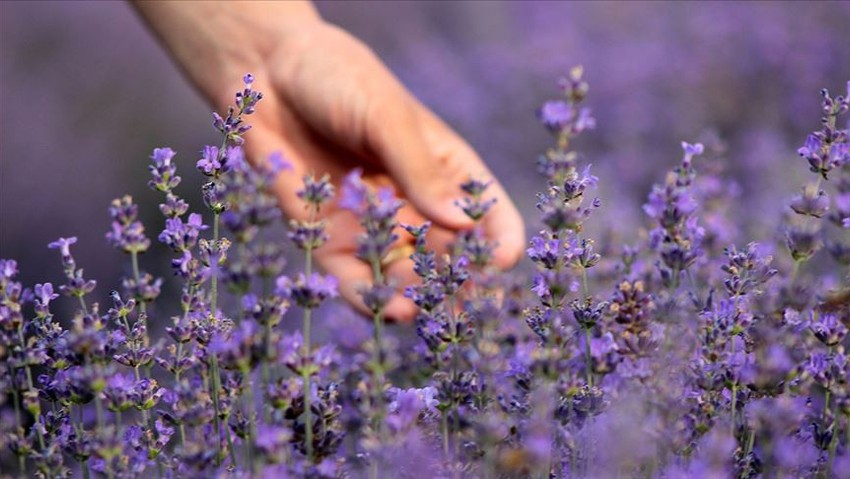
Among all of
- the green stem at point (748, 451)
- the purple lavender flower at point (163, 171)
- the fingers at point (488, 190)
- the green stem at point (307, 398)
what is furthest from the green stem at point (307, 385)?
the fingers at point (488, 190)

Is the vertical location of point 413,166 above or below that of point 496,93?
below

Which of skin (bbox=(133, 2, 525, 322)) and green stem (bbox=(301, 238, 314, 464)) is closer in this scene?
green stem (bbox=(301, 238, 314, 464))

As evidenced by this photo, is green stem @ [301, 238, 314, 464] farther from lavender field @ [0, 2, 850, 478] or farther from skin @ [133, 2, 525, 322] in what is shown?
skin @ [133, 2, 525, 322]

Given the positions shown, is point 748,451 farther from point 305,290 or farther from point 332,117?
point 332,117

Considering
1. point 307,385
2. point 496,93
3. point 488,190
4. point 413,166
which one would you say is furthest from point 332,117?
point 496,93

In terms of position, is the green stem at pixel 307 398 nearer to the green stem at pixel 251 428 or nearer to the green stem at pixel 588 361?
the green stem at pixel 251 428

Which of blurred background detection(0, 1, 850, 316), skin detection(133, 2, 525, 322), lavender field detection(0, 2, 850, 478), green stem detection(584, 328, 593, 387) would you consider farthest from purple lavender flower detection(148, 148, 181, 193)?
blurred background detection(0, 1, 850, 316)
